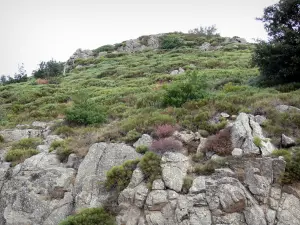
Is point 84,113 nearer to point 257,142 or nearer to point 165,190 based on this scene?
point 165,190

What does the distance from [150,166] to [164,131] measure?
2263mm

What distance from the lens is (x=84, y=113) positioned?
1705 cm

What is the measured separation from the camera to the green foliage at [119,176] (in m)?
11.2

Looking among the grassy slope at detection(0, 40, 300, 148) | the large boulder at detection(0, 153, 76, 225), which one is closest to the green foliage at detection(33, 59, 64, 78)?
the grassy slope at detection(0, 40, 300, 148)

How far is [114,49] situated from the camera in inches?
2281

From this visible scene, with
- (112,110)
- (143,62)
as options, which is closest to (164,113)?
(112,110)

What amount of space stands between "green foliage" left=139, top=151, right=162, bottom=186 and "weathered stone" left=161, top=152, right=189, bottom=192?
0.20m

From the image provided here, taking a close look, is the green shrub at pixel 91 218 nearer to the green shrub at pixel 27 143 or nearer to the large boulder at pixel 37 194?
the large boulder at pixel 37 194

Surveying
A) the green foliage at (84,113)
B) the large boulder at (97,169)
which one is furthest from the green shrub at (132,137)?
the green foliage at (84,113)

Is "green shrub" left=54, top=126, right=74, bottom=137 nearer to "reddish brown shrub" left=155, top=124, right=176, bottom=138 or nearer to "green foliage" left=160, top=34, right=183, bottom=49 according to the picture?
"reddish brown shrub" left=155, top=124, right=176, bottom=138

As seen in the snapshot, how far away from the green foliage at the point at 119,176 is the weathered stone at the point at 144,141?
1.42m

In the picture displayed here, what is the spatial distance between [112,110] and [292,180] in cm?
1166

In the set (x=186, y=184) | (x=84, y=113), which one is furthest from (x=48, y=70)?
(x=186, y=184)

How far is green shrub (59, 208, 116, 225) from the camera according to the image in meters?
10.0
